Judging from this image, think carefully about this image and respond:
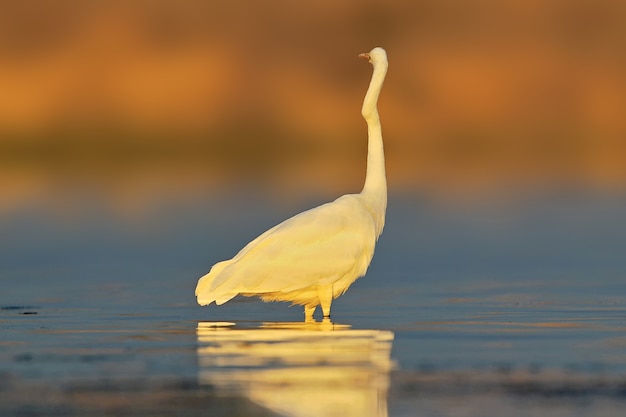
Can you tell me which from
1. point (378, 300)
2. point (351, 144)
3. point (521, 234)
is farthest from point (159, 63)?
point (378, 300)

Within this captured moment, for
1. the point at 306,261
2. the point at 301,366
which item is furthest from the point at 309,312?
the point at 301,366

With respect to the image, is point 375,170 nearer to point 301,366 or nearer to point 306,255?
point 306,255

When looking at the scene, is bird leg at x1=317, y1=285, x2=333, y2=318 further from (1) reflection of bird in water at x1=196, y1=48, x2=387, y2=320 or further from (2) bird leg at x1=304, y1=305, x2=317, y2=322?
(2) bird leg at x1=304, y1=305, x2=317, y2=322

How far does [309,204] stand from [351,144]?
32138 millimetres

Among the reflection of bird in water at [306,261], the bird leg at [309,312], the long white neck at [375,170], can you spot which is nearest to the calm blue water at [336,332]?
the bird leg at [309,312]

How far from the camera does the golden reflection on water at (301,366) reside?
1009 centimetres

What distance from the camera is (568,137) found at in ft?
200

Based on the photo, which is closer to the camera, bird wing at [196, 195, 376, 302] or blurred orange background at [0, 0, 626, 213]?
bird wing at [196, 195, 376, 302]

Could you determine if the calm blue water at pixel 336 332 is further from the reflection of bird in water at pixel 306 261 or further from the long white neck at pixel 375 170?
the long white neck at pixel 375 170

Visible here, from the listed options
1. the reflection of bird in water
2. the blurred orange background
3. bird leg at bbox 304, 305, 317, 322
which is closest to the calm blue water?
bird leg at bbox 304, 305, 317, 322

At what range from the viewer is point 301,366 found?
11273mm

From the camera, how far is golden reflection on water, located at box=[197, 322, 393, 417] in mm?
10086

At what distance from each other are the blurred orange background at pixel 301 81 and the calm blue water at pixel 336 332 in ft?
95.1

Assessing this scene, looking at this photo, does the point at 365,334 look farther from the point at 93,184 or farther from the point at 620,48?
the point at 620,48
